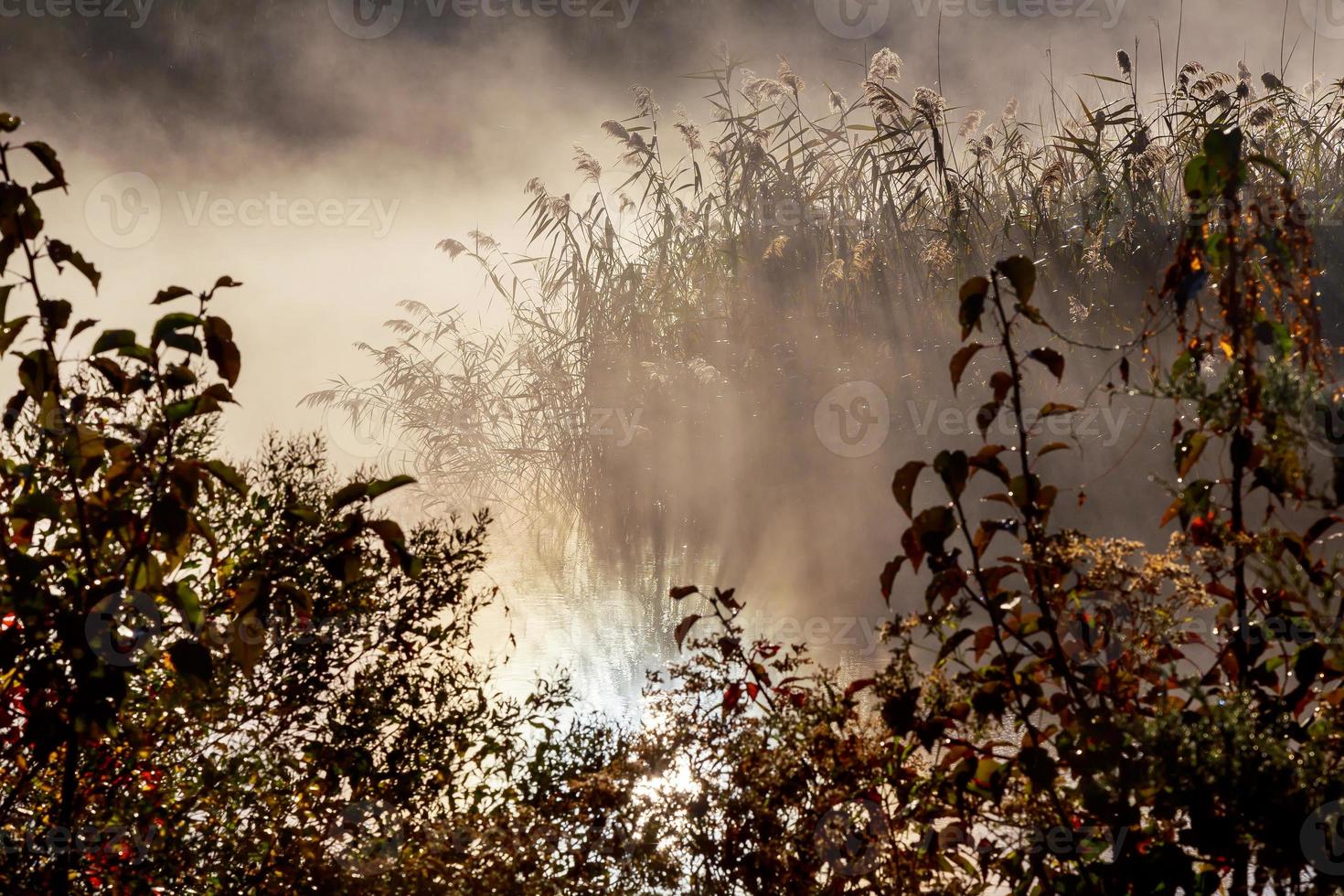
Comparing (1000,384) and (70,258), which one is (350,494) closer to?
(70,258)

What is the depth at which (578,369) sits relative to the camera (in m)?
4.87

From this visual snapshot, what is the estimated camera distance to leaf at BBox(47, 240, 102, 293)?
0.83 metres

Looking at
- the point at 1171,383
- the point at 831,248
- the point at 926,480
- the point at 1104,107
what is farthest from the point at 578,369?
the point at 1171,383

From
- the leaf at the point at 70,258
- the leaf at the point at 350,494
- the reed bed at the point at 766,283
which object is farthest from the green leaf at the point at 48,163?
the reed bed at the point at 766,283

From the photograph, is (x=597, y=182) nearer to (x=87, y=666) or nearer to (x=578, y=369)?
(x=578, y=369)

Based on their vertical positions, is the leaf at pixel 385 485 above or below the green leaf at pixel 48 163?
below

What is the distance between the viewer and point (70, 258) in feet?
2.79

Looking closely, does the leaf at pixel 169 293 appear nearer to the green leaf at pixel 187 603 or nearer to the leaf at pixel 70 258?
the leaf at pixel 70 258

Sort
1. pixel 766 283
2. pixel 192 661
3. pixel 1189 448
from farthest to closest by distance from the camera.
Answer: pixel 766 283 < pixel 1189 448 < pixel 192 661

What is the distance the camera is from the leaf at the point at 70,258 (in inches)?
32.7

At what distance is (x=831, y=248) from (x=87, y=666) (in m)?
4.22

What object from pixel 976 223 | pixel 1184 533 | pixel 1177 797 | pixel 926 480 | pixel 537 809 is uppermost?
pixel 976 223

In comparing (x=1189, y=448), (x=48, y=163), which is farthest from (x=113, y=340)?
(x=1189, y=448)

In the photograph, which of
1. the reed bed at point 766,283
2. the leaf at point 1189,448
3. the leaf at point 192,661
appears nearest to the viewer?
the leaf at point 192,661
